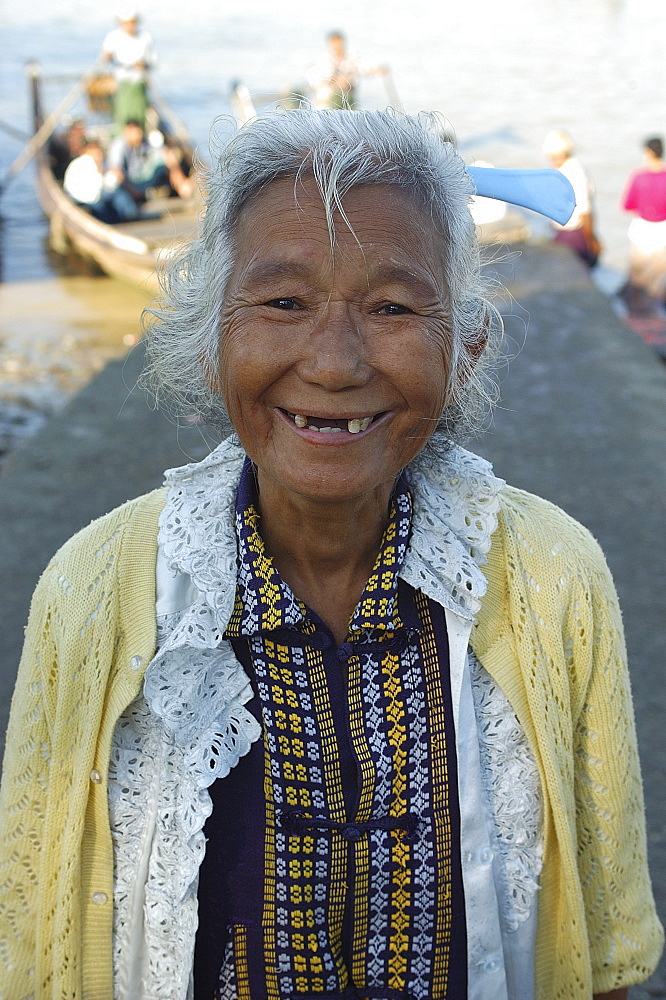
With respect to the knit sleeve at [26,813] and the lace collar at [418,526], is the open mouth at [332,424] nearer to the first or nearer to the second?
the lace collar at [418,526]

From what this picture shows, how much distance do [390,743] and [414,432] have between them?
0.46m

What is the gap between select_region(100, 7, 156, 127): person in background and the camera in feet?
37.9

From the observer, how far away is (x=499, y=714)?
1.50m

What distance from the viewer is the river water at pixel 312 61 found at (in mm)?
9586

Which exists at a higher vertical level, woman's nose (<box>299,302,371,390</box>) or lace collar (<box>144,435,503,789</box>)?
woman's nose (<box>299,302,371,390</box>)

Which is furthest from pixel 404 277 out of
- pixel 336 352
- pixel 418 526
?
pixel 418 526


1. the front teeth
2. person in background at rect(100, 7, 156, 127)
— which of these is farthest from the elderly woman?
person in background at rect(100, 7, 156, 127)

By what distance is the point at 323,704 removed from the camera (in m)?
1.45

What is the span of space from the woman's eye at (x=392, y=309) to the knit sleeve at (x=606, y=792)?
1.65 feet

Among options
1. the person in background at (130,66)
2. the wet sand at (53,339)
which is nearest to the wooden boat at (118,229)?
the wet sand at (53,339)

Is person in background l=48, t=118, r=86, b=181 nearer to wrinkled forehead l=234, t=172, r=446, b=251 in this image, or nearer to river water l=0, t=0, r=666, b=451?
river water l=0, t=0, r=666, b=451

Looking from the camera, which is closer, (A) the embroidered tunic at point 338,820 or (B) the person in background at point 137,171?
(A) the embroidered tunic at point 338,820

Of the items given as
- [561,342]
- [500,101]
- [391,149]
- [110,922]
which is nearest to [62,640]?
[110,922]

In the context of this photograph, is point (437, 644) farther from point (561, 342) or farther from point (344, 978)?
point (561, 342)
